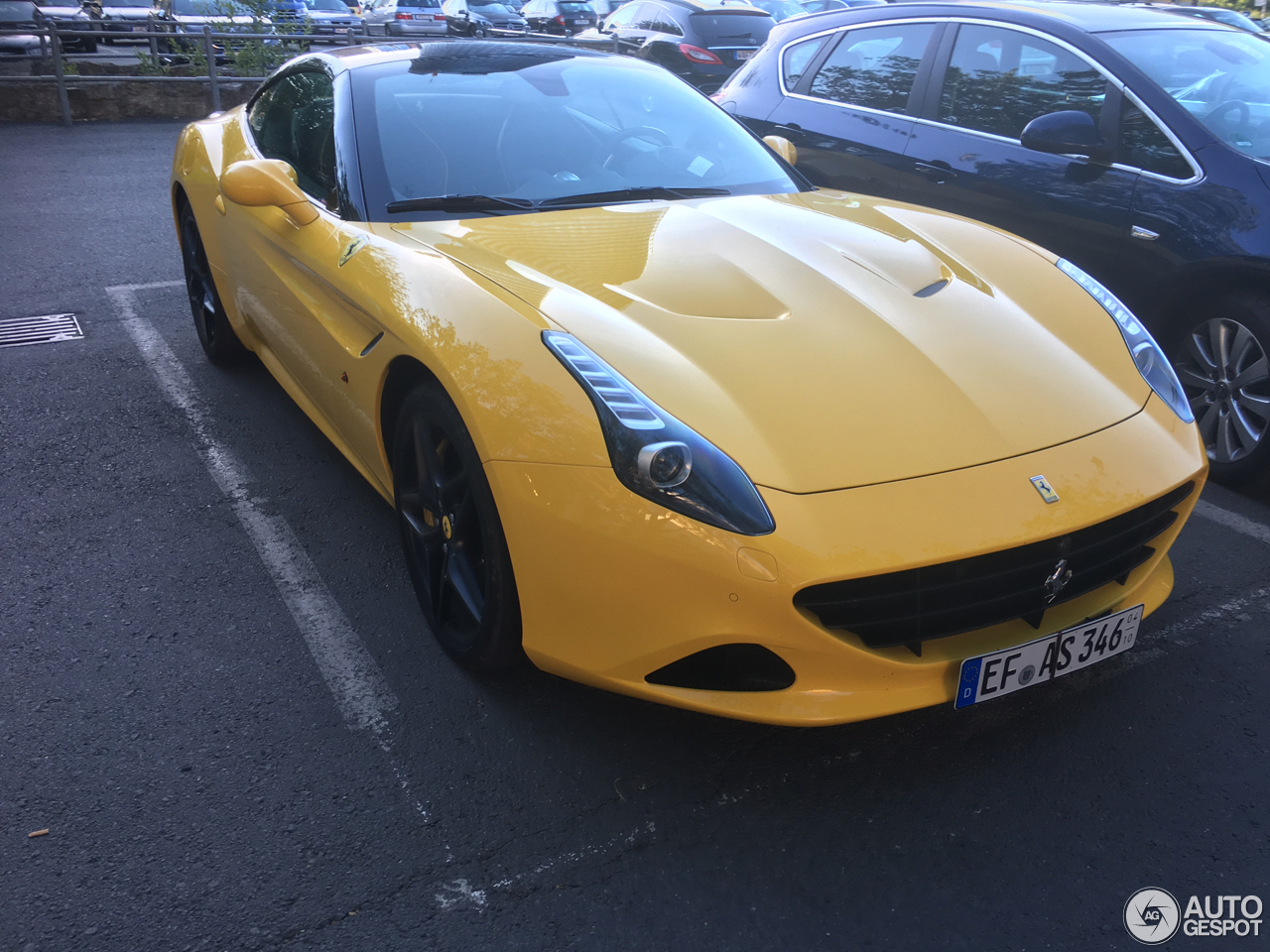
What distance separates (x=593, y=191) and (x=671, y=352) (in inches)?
44.9

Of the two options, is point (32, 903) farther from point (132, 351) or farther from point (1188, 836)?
point (132, 351)

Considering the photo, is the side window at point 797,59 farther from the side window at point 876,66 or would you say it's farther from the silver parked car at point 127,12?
the silver parked car at point 127,12

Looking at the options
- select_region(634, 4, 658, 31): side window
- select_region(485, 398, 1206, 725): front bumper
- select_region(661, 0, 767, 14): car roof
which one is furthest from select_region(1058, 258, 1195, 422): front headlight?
select_region(634, 4, 658, 31): side window

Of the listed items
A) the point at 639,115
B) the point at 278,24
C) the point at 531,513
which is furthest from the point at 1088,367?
the point at 278,24

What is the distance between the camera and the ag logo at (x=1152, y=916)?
1832mm

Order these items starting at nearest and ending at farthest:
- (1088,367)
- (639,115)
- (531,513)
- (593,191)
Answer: (531,513) → (1088,367) → (593,191) → (639,115)

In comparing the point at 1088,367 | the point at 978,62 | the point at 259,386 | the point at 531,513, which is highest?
the point at 978,62

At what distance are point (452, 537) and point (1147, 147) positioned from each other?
307cm

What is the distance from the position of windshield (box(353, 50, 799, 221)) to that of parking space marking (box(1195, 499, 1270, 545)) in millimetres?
1835

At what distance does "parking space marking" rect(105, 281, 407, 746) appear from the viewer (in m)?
2.46

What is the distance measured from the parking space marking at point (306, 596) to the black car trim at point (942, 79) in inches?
129

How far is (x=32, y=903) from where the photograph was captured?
1869 mm

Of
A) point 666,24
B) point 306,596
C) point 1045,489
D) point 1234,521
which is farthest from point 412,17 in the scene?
point 1045,489

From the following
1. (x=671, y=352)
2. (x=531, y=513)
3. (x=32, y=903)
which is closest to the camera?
(x=32, y=903)
